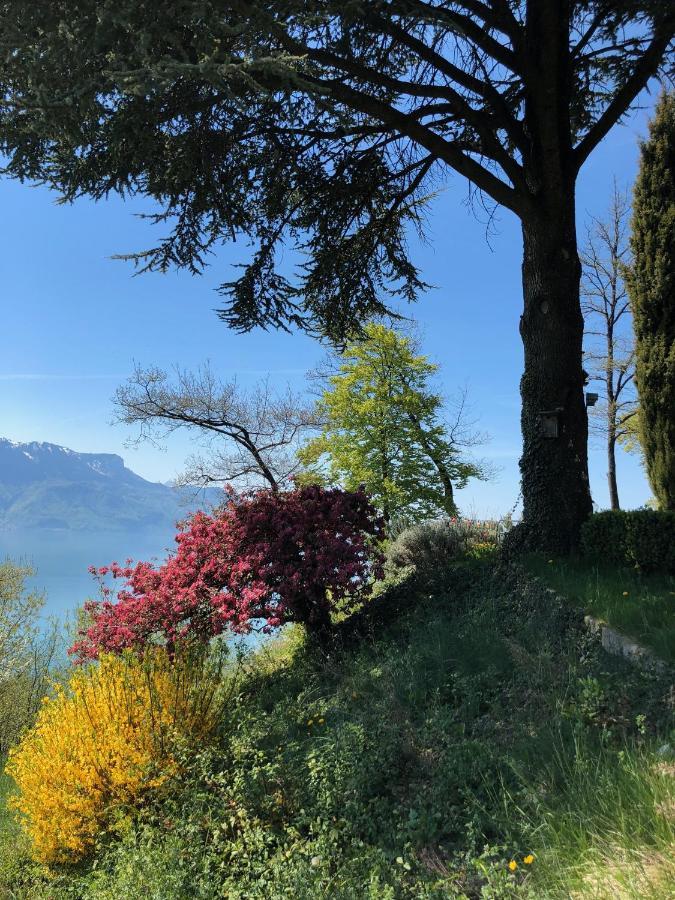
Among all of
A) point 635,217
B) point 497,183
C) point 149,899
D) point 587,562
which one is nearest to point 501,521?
point 587,562

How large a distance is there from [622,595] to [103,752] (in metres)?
4.87

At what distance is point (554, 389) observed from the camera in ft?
25.1

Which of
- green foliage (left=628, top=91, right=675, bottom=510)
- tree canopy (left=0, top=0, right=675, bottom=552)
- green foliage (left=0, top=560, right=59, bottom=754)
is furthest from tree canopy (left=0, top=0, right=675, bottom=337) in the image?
green foliage (left=0, top=560, right=59, bottom=754)

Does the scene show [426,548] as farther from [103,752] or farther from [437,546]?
[103,752]

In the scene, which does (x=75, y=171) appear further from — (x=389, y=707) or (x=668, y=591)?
(x=668, y=591)

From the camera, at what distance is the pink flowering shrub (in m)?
7.09

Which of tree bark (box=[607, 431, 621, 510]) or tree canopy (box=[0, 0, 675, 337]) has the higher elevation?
tree canopy (box=[0, 0, 675, 337])

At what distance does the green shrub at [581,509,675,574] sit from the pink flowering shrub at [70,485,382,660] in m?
2.74

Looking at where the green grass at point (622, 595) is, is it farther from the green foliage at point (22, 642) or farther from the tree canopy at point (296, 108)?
the green foliage at point (22, 642)

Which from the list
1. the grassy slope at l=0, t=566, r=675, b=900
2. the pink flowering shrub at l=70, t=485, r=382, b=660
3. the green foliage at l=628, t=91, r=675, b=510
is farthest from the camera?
the green foliage at l=628, t=91, r=675, b=510

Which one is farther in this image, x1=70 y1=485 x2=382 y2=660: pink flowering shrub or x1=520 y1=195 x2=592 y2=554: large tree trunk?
x1=520 y1=195 x2=592 y2=554: large tree trunk

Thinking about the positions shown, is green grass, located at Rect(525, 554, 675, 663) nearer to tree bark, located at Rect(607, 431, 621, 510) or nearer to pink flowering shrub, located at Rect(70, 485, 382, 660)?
pink flowering shrub, located at Rect(70, 485, 382, 660)

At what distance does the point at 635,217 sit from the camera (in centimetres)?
1227

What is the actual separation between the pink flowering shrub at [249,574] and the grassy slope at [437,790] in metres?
1.50
